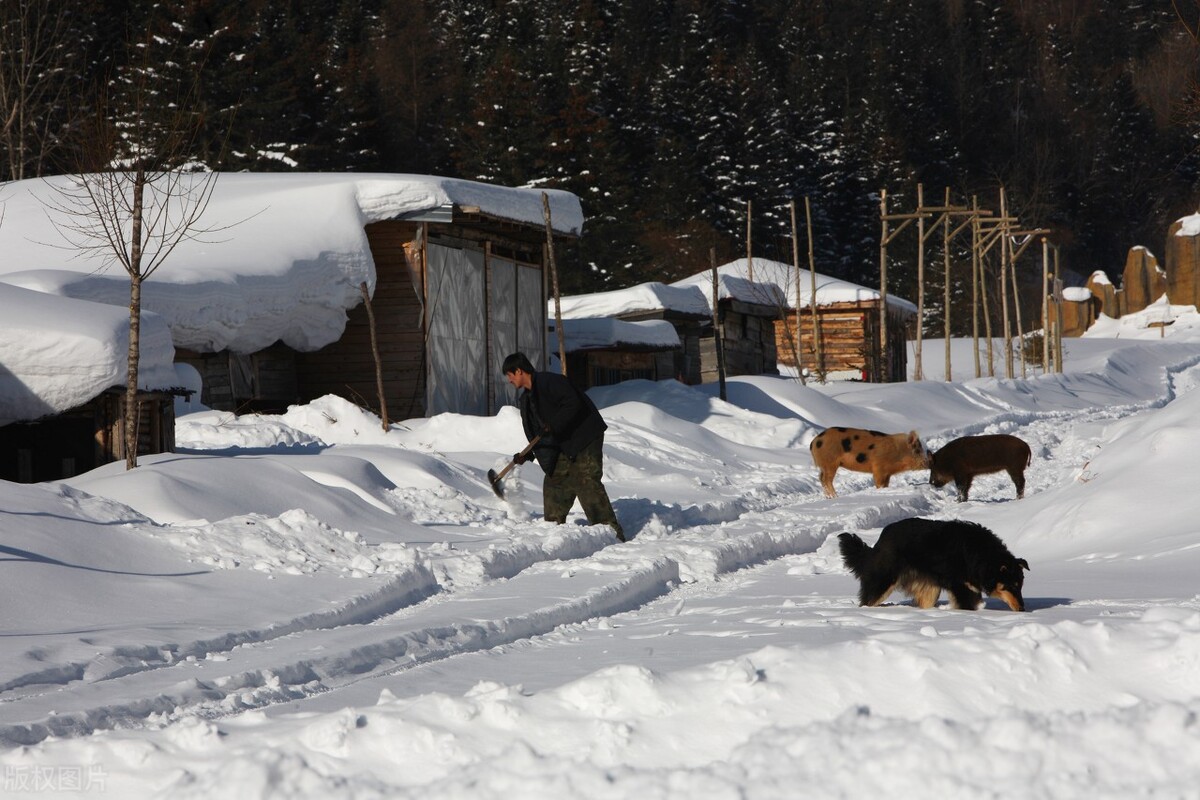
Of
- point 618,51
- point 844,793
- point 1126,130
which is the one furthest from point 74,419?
point 1126,130

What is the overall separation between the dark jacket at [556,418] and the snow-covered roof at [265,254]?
7673 mm

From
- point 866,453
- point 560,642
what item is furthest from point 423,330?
point 560,642

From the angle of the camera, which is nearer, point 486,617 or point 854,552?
point 854,552

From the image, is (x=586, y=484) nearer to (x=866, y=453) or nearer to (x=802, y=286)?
(x=866, y=453)

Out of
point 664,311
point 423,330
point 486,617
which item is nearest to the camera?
point 486,617

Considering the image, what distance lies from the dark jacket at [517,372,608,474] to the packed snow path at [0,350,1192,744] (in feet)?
2.31

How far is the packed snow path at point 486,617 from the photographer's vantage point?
5973 mm

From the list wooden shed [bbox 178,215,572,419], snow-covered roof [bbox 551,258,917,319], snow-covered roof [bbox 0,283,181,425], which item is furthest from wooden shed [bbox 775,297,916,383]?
snow-covered roof [bbox 0,283,181,425]

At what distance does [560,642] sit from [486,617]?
797mm

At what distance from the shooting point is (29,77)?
36.7 meters

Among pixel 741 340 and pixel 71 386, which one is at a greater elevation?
pixel 741 340

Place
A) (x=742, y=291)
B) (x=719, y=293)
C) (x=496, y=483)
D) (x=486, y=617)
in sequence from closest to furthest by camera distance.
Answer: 1. (x=486, y=617)
2. (x=496, y=483)
3. (x=719, y=293)
4. (x=742, y=291)

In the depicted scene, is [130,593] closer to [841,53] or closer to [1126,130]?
[841,53]

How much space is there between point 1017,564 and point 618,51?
6132cm
